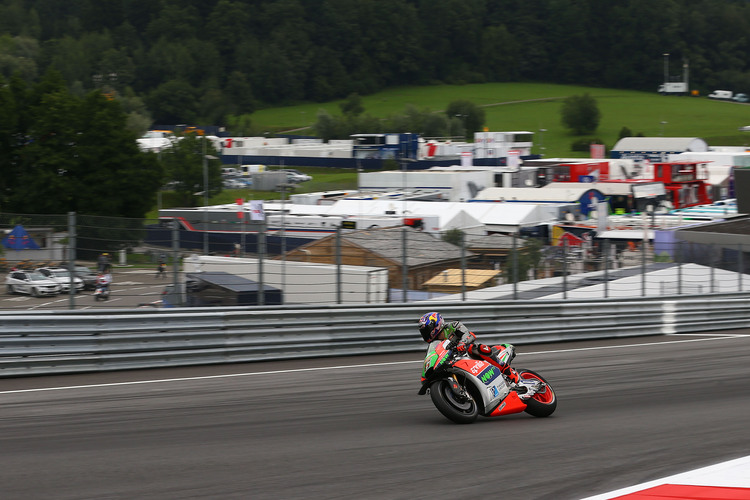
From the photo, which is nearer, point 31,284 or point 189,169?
point 31,284

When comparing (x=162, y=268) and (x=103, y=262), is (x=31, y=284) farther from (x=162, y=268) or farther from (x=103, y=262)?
(x=162, y=268)

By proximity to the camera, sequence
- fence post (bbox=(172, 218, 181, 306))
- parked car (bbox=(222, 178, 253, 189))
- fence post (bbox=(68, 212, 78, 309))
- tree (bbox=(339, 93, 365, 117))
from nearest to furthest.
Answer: fence post (bbox=(68, 212, 78, 309)) → fence post (bbox=(172, 218, 181, 306)) → parked car (bbox=(222, 178, 253, 189)) → tree (bbox=(339, 93, 365, 117))

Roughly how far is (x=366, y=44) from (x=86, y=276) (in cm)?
15630

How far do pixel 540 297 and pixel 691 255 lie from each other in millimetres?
4329

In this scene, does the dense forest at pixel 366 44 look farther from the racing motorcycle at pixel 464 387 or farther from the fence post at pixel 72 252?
the racing motorcycle at pixel 464 387

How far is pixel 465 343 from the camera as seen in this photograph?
24.6 feet

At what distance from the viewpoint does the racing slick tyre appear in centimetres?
792

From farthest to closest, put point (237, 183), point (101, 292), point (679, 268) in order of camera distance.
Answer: point (237, 183) → point (679, 268) → point (101, 292)

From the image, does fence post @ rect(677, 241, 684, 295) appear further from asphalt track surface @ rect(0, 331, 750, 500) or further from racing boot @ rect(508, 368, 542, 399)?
racing boot @ rect(508, 368, 542, 399)

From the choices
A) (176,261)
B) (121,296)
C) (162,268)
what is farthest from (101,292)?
(176,261)

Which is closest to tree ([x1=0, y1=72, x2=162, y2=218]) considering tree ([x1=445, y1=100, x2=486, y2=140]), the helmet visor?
the helmet visor

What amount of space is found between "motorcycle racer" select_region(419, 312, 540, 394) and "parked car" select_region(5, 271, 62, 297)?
16.4 ft

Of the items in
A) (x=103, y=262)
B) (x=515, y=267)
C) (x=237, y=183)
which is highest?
(x=237, y=183)

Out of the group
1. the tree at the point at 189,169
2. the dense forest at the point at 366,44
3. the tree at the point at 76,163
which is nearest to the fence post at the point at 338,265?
the tree at the point at 76,163
